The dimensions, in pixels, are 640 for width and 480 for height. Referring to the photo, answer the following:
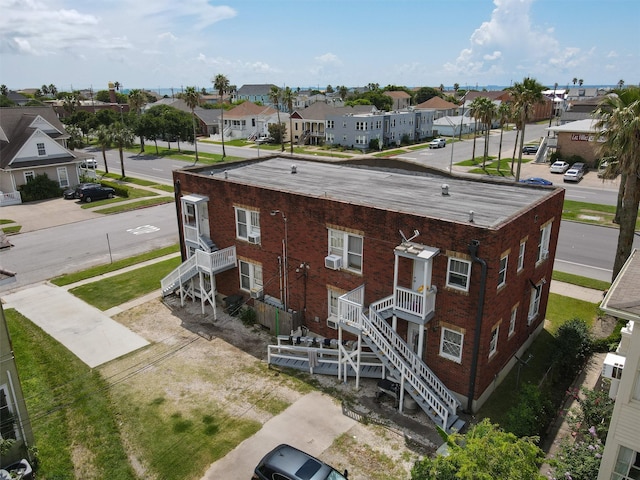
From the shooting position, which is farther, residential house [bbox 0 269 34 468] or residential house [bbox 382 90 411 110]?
residential house [bbox 382 90 411 110]

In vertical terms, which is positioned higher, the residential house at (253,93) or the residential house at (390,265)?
the residential house at (253,93)

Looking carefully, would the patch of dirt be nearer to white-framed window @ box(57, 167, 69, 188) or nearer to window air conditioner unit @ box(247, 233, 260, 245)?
window air conditioner unit @ box(247, 233, 260, 245)

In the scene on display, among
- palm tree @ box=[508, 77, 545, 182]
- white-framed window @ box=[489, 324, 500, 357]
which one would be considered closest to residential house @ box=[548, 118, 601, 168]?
palm tree @ box=[508, 77, 545, 182]

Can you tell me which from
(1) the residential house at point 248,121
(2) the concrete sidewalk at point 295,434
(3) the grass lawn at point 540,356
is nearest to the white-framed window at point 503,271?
(3) the grass lawn at point 540,356

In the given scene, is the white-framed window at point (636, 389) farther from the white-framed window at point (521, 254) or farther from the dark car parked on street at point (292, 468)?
the dark car parked on street at point (292, 468)

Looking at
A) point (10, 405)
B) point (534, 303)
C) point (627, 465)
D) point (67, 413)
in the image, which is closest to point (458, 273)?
point (534, 303)

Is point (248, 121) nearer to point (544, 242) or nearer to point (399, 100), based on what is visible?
point (399, 100)
